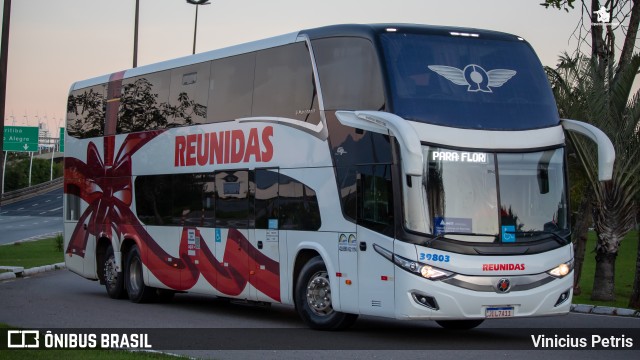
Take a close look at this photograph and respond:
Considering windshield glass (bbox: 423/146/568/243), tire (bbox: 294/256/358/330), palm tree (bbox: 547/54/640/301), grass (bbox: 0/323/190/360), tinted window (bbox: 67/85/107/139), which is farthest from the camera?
tinted window (bbox: 67/85/107/139)

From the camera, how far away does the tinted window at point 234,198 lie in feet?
58.7

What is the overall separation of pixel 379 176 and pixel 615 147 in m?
8.45

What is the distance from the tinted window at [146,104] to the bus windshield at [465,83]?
656cm

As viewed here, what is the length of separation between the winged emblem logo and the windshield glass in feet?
3.33

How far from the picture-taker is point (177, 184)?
2023 cm

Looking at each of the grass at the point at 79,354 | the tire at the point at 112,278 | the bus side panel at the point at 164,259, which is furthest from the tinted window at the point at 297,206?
the tire at the point at 112,278

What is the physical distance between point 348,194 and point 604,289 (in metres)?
8.79

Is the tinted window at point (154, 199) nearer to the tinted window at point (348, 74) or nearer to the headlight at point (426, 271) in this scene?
the tinted window at point (348, 74)

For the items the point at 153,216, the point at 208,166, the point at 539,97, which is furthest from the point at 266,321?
the point at 539,97

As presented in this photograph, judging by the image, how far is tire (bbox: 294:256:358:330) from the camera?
15609mm

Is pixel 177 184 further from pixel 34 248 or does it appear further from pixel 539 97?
pixel 34 248
